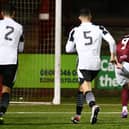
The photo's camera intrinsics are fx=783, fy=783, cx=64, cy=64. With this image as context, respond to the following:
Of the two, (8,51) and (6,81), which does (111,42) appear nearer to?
(8,51)

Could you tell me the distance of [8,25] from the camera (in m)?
12.3

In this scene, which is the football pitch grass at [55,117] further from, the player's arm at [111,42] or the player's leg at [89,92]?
the player's arm at [111,42]

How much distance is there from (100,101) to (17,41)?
737 centimetres

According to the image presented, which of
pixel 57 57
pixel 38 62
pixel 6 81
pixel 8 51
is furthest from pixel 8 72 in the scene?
pixel 38 62

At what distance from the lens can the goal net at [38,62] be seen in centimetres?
1889

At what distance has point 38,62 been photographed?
62.2ft

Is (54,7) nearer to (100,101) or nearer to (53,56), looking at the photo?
(53,56)

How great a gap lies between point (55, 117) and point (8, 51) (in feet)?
7.08

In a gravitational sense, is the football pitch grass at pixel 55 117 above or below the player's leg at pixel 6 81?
below

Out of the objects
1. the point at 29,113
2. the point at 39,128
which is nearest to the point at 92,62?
the point at 39,128

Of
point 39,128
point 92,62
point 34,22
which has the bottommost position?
point 39,128

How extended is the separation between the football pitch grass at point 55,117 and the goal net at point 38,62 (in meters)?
1.15

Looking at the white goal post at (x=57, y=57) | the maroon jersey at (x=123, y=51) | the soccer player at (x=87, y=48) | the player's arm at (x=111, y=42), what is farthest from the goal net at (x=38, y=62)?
the player's arm at (x=111, y=42)

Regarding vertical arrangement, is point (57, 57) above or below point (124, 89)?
above
